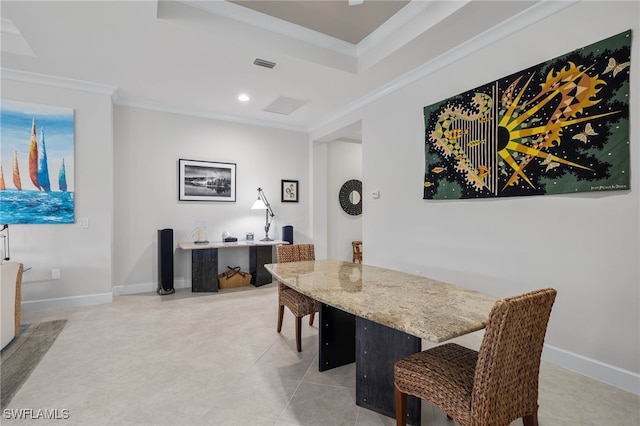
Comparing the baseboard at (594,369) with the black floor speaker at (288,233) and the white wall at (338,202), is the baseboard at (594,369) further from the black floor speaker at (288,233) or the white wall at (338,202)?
the white wall at (338,202)

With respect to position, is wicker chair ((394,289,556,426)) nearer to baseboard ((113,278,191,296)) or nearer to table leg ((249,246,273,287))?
table leg ((249,246,273,287))

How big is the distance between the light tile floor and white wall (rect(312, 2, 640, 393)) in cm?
32

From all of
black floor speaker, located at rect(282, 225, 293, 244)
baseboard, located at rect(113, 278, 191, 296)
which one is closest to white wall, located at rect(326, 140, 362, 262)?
black floor speaker, located at rect(282, 225, 293, 244)

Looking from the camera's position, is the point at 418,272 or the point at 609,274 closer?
the point at 609,274

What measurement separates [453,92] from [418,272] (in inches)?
75.0

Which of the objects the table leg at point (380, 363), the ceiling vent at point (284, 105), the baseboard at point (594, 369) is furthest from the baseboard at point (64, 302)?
the baseboard at point (594, 369)

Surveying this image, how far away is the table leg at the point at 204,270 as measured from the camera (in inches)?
176

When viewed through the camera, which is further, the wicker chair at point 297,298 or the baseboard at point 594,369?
the wicker chair at point 297,298

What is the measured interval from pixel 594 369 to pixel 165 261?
4.60 metres

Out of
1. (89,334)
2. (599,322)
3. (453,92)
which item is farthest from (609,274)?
(89,334)

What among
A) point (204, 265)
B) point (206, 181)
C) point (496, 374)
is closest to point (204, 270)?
point (204, 265)

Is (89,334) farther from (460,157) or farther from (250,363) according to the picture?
(460,157)

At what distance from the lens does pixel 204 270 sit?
14.8ft

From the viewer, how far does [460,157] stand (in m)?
2.98
